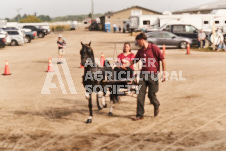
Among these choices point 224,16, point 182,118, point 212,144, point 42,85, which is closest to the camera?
point 212,144

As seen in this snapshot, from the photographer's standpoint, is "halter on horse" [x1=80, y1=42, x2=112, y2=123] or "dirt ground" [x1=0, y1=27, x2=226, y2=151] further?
"halter on horse" [x1=80, y1=42, x2=112, y2=123]

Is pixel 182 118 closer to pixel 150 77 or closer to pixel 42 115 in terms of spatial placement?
pixel 150 77

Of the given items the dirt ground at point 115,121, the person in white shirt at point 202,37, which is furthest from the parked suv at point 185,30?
the dirt ground at point 115,121

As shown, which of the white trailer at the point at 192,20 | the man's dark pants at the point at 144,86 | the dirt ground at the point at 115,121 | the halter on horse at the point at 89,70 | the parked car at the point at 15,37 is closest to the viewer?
the dirt ground at the point at 115,121

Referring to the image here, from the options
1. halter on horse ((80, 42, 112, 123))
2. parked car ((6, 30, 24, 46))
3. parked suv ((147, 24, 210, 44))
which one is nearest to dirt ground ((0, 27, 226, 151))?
halter on horse ((80, 42, 112, 123))

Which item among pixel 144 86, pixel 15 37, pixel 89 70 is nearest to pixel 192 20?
pixel 15 37

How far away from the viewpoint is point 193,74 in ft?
53.7

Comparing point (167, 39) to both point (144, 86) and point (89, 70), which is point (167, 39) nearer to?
point (144, 86)

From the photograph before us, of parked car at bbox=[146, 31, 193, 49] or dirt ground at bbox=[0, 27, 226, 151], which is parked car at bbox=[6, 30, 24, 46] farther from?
dirt ground at bbox=[0, 27, 226, 151]

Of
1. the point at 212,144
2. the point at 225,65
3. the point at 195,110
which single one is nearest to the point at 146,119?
the point at 195,110

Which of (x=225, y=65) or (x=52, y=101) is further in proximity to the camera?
(x=225, y=65)

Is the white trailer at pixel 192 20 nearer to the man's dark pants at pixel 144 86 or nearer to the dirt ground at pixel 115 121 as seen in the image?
the dirt ground at pixel 115 121

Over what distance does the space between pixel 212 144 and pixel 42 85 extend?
856cm

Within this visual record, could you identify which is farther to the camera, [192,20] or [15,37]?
[192,20]
